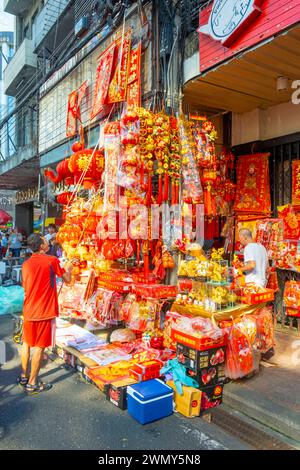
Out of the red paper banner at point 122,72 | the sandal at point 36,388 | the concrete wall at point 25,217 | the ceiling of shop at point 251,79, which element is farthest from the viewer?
the concrete wall at point 25,217

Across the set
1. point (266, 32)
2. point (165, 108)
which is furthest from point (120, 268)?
point (266, 32)

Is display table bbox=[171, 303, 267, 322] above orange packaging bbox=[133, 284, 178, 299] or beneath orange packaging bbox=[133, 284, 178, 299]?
beneath

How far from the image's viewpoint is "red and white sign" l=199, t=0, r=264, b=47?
14.8 ft

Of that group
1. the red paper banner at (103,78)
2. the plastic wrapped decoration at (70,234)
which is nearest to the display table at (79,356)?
the plastic wrapped decoration at (70,234)

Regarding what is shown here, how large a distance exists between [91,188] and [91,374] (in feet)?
11.6

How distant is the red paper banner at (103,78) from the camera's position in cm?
745

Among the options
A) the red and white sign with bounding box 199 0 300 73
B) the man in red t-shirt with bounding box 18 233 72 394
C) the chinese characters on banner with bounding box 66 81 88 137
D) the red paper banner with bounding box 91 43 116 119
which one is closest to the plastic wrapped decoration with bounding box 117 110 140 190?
the red and white sign with bounding box 199 0 300 73

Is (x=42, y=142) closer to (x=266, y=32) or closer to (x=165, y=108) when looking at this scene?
(x=165, y=108)

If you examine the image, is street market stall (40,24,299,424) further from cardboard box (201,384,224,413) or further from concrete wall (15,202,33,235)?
concrete wall (15,202,33,235)

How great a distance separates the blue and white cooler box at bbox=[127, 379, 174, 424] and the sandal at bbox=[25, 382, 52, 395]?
4.07 ft

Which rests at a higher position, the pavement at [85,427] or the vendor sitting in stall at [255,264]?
the vendor sitting in stall at [255,264]

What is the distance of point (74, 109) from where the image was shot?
997 cm

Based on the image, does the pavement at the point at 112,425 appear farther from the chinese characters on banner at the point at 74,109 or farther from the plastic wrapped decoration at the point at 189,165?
the chinese characters on banner at the point at 74,109

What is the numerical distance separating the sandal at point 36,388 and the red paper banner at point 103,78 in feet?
18.3
